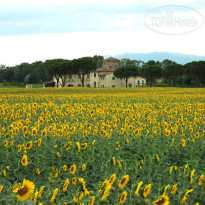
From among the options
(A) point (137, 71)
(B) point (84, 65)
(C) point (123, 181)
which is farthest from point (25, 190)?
(A) point (137, 71)

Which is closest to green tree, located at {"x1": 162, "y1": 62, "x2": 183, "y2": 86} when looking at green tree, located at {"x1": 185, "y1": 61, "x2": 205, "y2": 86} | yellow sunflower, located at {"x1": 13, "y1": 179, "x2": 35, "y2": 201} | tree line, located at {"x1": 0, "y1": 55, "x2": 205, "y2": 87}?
tree line, located at {"x1": 0, "y1": 55, "x2": 205, "y2": 87}

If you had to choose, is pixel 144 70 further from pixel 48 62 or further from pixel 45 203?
Result: pixel 45 203

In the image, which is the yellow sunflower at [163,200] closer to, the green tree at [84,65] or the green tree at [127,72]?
the green tree at [127,72]

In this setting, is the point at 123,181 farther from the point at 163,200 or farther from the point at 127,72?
the point at 127,72

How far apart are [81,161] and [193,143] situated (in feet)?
9.45

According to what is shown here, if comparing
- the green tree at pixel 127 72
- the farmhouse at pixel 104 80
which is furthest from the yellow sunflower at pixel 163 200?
the farmhouse at pixel 104 80

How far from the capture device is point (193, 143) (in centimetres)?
738

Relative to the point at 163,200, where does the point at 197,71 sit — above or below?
above

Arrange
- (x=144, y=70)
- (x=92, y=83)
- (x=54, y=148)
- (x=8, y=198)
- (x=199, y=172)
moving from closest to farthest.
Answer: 1. (x=8, y=198)
2. (x=199, y=172)
3. (x=54, y=148)
4. (x=144, y=70)
5. (x=92, y=83)

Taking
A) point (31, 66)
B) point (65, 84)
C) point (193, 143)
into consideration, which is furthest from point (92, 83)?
point (193, 143)

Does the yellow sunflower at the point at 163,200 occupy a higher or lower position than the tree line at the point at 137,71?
lower

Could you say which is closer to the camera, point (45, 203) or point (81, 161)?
point (45, 203)

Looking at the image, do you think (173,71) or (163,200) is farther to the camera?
(173,71)

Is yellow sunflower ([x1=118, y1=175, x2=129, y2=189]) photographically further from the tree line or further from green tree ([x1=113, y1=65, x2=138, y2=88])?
green tree ([x1=113, y1=65, x2=138, y2=88])
